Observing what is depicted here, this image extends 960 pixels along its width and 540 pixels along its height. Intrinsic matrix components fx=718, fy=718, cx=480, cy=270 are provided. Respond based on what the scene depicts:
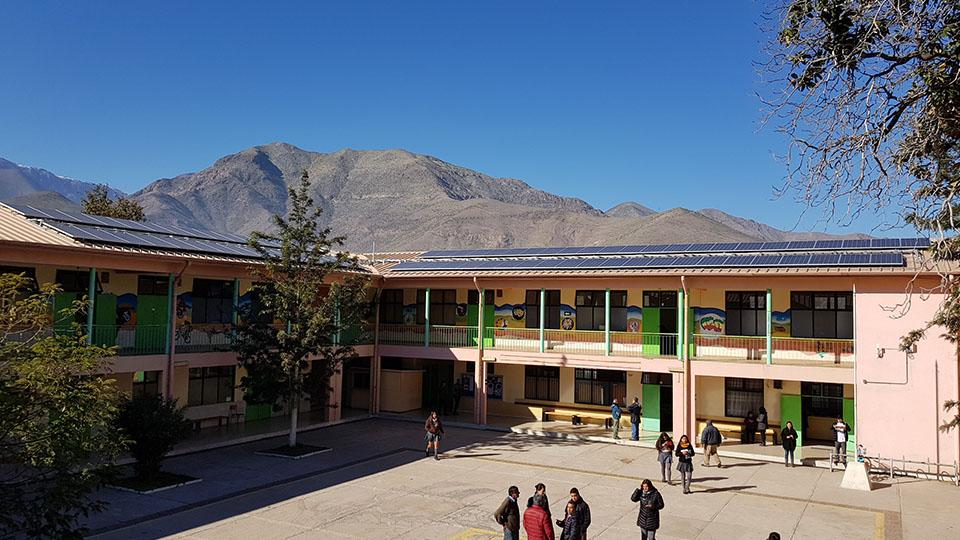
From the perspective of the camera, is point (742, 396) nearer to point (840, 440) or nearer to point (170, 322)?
point (840, 440)

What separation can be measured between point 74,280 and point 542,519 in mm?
16030

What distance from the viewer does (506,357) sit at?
2514cm

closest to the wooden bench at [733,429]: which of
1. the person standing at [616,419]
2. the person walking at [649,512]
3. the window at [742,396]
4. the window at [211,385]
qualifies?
the window at [742,396]

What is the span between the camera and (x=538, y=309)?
26938mm

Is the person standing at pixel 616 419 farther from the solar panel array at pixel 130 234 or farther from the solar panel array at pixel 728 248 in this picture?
the solar panel array at pixel 130 234

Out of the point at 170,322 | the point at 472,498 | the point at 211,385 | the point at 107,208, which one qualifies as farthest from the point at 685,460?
the point at 107,208

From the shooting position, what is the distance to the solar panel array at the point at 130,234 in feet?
61.7

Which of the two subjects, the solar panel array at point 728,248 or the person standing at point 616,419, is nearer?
the solar panel array at point 728,248

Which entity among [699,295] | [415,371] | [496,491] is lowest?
[496,491]

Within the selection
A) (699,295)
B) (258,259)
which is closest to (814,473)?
(699,295)

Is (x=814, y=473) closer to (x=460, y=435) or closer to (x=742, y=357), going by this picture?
(x=742, y=357)

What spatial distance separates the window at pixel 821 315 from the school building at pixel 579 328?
0.14 ft

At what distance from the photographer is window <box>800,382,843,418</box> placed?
883 inches

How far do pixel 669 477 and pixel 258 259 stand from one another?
45.5ft
